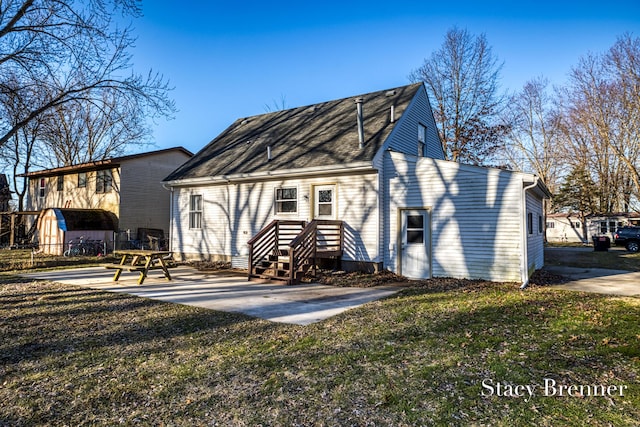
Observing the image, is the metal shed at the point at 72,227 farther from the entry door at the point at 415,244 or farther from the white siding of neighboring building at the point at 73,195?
the entry door at the point at 415,244

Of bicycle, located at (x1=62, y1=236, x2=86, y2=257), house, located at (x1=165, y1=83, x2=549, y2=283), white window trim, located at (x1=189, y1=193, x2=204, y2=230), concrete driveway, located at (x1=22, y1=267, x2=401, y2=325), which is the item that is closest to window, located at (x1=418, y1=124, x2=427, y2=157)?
house, located at (x1=165, y1=83, x2=549, y2=283)

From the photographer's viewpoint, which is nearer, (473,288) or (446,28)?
(473,288)

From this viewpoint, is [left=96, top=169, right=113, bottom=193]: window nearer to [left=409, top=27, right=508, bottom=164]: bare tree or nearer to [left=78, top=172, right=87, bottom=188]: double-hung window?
[left=78, top=172, right=87, bottom=188]: double-hung window

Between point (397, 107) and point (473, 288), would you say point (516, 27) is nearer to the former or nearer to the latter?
point (397, 107)

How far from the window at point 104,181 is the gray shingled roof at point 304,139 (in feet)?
22.6

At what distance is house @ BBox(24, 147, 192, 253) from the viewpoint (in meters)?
19.9

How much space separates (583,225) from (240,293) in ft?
121

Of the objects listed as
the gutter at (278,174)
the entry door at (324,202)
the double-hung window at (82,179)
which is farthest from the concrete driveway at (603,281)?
the double-hung window at (82,179)

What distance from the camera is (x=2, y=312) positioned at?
21.9ft

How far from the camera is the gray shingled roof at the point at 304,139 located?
11844 mm

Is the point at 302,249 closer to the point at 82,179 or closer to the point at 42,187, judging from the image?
the point at 82,179

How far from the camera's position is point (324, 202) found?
11891 millimetres

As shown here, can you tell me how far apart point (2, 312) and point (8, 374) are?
11.9 feet

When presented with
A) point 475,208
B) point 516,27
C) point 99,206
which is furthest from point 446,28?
point 99,206
